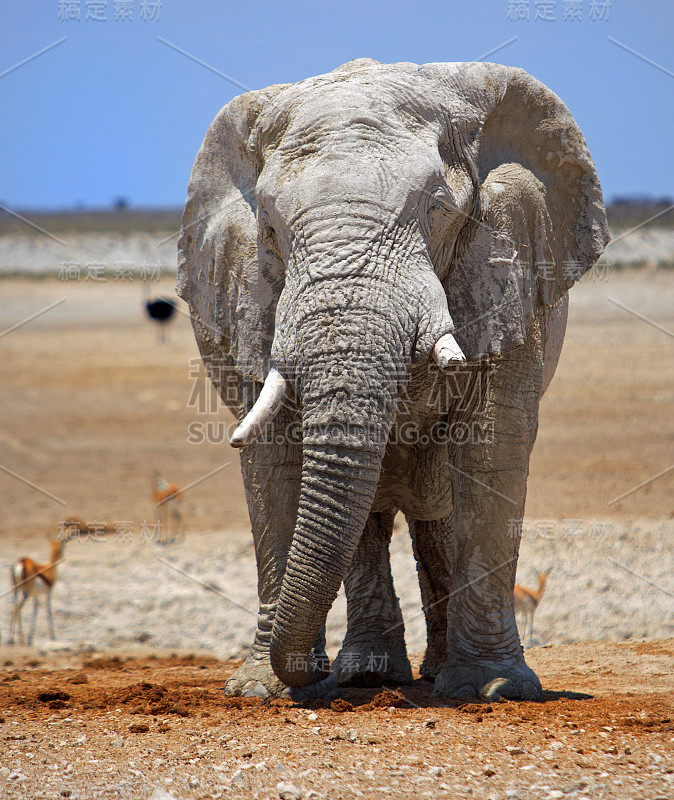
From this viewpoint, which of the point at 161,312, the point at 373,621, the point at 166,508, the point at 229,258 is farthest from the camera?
the point at 161,312

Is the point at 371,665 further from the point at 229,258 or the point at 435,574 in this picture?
the point at 229,258

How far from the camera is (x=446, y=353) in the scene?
3.89 meters

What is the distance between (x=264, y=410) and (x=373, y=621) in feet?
7.41

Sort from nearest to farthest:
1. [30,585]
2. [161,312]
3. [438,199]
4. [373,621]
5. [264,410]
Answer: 1. [264,410]
2. [438,199]
3. [373,621]
4. [30,585]
5. [161,312]

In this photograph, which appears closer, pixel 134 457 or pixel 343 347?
pixel 343 347

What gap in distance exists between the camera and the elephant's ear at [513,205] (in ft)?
14.8

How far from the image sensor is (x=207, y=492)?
12922 mm

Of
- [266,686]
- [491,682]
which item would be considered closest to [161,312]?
[266,686]

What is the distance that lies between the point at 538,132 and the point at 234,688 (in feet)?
8.93

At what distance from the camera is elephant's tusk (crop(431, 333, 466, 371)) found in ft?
12.7

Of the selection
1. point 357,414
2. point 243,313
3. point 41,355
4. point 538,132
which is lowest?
point 357,414

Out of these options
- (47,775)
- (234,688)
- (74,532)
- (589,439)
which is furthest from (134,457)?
(47,775)

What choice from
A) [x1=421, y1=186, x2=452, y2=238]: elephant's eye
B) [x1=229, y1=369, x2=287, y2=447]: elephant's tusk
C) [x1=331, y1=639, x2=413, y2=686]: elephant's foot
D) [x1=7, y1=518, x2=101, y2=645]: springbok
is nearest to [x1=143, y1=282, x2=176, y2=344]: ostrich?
[x1=7, y1=518, x2=101, y2=645]: springbok

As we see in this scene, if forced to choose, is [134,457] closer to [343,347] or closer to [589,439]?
[589,439]
